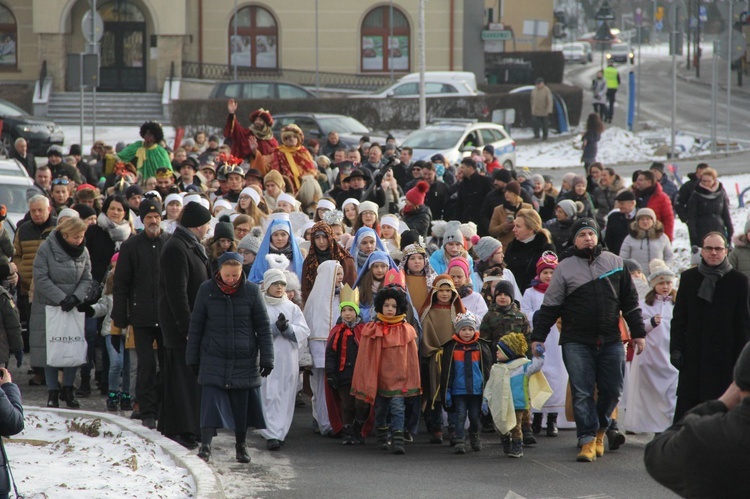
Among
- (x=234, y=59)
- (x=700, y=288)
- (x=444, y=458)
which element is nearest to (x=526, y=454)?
(x=444, y=458)

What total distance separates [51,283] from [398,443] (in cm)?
342

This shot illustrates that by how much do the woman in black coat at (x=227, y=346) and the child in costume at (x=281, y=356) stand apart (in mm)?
776

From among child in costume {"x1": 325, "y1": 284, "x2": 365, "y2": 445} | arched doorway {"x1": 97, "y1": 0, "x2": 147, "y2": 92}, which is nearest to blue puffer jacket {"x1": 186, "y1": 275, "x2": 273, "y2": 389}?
child in costume {"x1": 325, "y1": 284, "x2": 365, "y2": 445}

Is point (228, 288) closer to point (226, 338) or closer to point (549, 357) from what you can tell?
point (226, 338)

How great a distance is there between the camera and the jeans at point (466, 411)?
10117 millimetres

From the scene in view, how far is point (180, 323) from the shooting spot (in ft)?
32.2

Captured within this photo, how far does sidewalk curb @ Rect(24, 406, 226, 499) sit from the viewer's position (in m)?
8.08

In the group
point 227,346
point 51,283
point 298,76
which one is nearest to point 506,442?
point 227,346

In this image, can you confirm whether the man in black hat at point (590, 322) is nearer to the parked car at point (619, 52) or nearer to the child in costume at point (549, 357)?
the child in costume at point (549, 357)

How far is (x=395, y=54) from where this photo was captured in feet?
156

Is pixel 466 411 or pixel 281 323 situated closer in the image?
pixel 466 411

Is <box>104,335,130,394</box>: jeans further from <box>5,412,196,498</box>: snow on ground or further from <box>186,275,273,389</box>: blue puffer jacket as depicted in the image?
<box>186,275,273,389</box>: blue puffer jacket

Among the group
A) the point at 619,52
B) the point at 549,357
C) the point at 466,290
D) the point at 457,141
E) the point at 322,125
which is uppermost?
the point at 619,52

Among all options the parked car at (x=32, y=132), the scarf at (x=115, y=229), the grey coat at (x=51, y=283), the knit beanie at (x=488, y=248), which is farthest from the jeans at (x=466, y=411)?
the parked car at (x=32, y=132)
